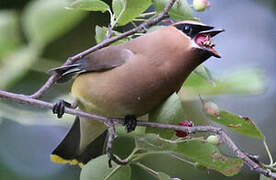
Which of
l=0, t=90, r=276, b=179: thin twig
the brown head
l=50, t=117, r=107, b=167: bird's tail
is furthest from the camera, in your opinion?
l=50, t=117, r=107, b=167: bird's tail

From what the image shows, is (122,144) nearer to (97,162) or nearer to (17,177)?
(17,177)

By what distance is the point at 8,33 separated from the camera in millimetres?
1005

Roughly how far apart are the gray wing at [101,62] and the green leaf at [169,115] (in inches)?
13.1

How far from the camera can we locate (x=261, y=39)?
231 inches

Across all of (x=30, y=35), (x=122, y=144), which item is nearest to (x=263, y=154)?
(x=122, y=144)

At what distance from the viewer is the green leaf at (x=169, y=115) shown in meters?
1.51

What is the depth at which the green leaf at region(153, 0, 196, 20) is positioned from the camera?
1.61 metres

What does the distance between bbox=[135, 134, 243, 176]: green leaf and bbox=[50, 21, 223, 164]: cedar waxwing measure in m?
0.26

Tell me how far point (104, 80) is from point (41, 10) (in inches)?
39.1

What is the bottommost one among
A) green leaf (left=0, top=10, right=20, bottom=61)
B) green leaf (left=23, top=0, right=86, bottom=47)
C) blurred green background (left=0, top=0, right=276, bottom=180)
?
blurred green background (left=0, top=0, right=276, bottom=180)

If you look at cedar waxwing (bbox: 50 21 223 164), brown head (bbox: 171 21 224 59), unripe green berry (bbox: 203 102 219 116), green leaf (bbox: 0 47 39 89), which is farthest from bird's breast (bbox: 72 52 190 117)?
green leaf (bbox: 0 47 39 89)

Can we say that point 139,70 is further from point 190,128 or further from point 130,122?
point 190,128

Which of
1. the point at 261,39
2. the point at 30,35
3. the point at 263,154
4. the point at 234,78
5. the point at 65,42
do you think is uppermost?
the point at 30,35

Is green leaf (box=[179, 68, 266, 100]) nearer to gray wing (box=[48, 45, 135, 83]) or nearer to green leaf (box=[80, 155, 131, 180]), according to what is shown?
gray wing (box=[48, 45, 135, 83])
